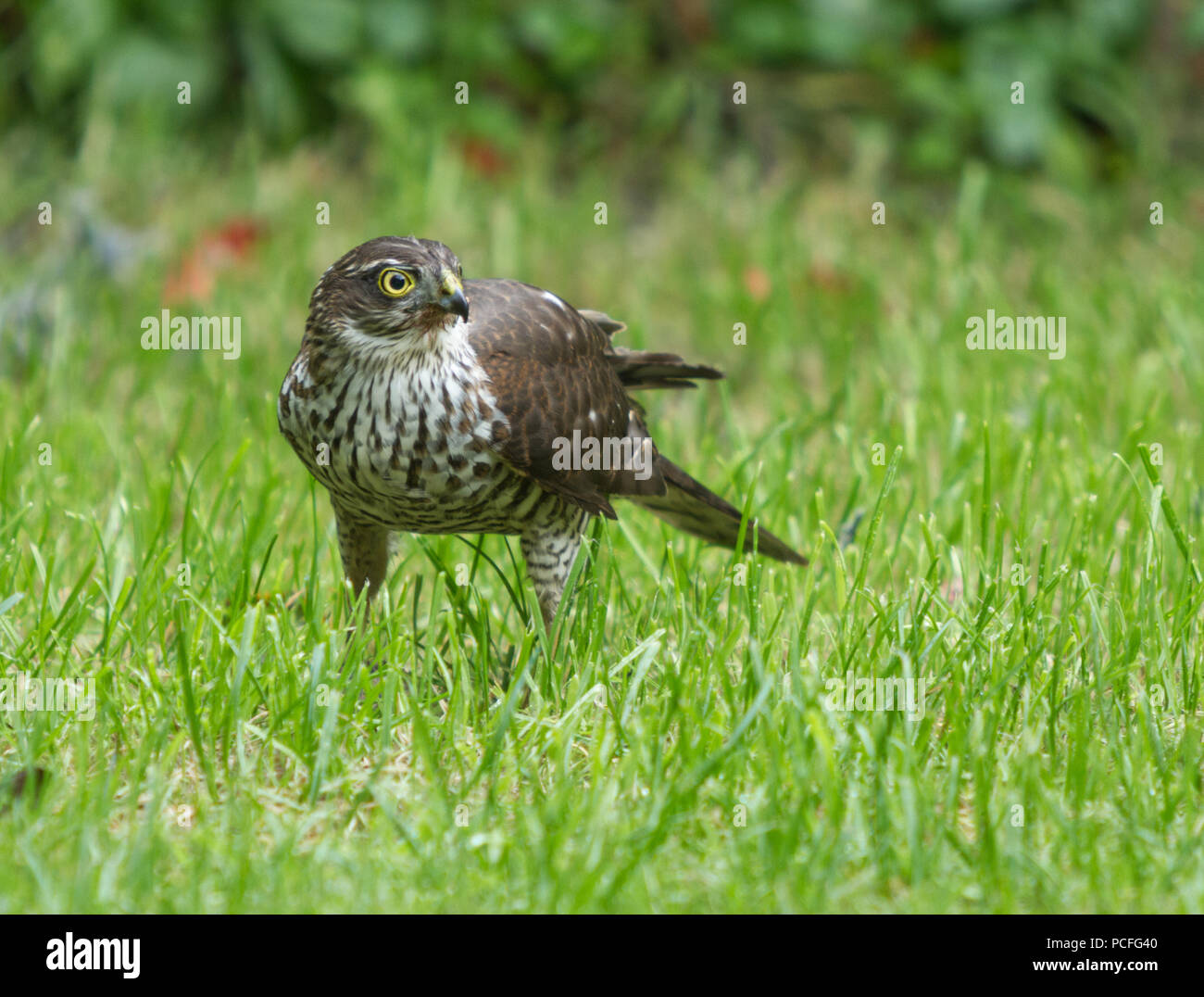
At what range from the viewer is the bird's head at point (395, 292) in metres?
3.35

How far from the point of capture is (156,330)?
602 cm

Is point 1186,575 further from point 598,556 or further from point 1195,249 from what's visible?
point 1195,249

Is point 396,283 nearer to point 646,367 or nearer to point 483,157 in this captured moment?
point 646,367

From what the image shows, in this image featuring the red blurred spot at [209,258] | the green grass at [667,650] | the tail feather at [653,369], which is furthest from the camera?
the red blurred spot at [209,258]

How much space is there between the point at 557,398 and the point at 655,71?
4.85 m

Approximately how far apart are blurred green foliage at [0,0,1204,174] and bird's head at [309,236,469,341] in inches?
163

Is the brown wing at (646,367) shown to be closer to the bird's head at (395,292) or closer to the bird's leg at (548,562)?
the bird's leg at (548,562)

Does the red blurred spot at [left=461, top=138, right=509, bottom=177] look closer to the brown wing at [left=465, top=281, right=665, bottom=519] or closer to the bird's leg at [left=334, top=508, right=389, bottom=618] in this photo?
the brown wing at [left=465, top=281, right=665, bottom=519]

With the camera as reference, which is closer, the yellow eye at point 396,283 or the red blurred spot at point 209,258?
the yellow eye at point 396,283

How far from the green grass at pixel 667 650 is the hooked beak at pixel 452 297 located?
0.73m

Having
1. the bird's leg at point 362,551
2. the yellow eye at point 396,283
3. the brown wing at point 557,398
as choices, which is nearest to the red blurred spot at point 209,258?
the bird's leg at point 362,551

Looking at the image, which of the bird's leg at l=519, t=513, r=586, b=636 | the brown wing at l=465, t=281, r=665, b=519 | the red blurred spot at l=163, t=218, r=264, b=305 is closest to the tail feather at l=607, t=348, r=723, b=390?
the brown wing at l=465, t=281, r=665, b=519

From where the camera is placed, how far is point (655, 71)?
8008 millimetres

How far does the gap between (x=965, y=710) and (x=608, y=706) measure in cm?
78
